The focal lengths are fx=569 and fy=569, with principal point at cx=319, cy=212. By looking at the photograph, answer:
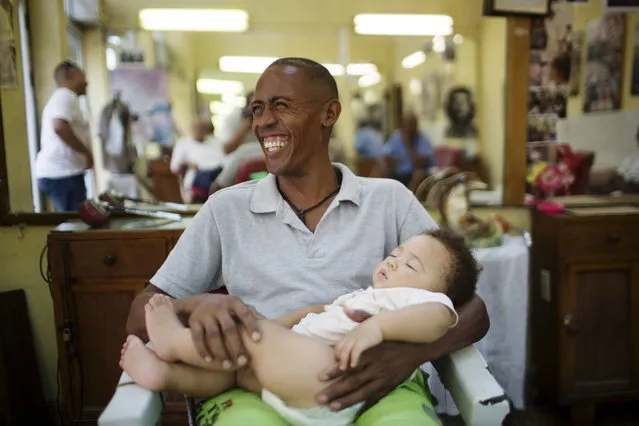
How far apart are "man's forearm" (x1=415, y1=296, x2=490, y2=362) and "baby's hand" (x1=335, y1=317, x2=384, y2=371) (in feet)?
0.48

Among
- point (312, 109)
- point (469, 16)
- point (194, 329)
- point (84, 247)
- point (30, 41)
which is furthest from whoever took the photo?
point (469, 16)

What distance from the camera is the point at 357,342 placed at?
1084 mm

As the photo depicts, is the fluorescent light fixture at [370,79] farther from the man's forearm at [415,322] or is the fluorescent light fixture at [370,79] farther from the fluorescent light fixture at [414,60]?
the man's forearm at [415,322]

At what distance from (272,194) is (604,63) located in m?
2.00

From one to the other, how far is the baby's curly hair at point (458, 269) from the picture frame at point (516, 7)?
1.60m

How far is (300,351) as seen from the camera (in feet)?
3.72

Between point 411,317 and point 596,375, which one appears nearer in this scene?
point 411,317

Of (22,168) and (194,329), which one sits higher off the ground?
(22,168)

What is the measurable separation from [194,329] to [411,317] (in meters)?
0.43

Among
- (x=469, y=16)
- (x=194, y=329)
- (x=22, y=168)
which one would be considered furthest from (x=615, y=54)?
(x=22, y=168)

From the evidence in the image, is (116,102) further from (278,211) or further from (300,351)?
(300,351)

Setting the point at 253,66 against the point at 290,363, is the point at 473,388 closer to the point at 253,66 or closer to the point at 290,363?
the point at 290,363

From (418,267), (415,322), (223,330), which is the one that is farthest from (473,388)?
(223,330)

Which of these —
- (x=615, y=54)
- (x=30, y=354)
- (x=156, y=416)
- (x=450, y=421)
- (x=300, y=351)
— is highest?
(x=615, y=54)
